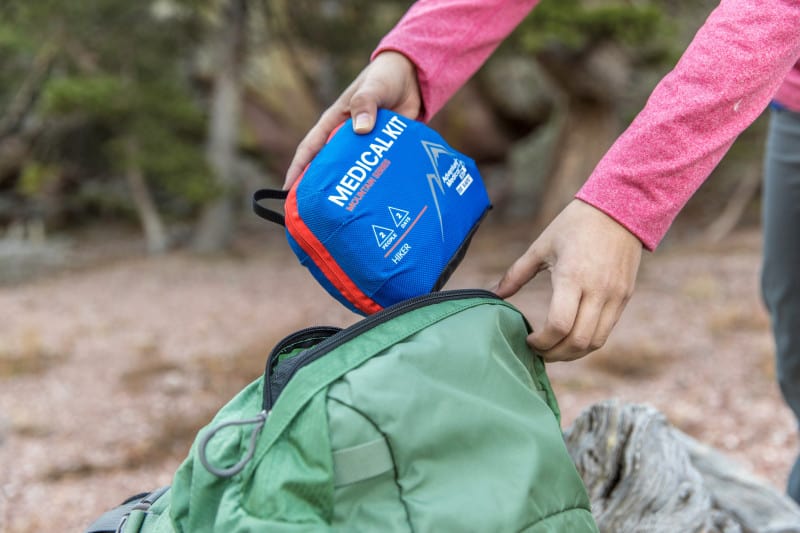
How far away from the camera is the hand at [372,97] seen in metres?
1.18

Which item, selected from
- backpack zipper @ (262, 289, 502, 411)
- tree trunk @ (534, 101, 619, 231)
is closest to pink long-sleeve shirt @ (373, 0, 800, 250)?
backpack zipper @ (262, 289, 502, 411)

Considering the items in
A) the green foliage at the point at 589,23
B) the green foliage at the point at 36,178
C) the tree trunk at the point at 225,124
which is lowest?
the green foliage at the point at 36,178

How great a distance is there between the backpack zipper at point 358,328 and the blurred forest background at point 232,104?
405 centimetres

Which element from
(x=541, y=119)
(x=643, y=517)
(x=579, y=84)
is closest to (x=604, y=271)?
(x=643, y=517)

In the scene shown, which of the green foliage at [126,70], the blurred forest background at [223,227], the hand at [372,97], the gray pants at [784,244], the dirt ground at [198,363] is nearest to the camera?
the hand at [372,97]

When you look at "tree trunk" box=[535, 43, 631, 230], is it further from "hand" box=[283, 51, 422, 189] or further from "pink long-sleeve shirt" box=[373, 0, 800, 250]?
"pink long-sleeve shirt" box=[373, 0, 800, 250]

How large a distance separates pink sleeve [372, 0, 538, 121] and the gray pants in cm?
66

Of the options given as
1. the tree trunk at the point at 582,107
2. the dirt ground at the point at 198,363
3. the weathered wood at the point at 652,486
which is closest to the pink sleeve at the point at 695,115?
the weathered wood at the point at 652,486

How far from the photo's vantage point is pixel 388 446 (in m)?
0.89

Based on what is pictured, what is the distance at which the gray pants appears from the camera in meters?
1.56

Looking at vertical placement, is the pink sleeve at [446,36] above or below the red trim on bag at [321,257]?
above

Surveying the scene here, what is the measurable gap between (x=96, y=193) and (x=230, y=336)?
16.9 ft

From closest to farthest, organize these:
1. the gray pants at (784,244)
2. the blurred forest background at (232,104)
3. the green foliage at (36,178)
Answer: the gray pants at (784,244) < the blurred forest background at (232,104) < the green foliage at (36,178)

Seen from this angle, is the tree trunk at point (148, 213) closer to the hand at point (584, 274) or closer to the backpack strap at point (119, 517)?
the backpack strap at point (119, 517)
